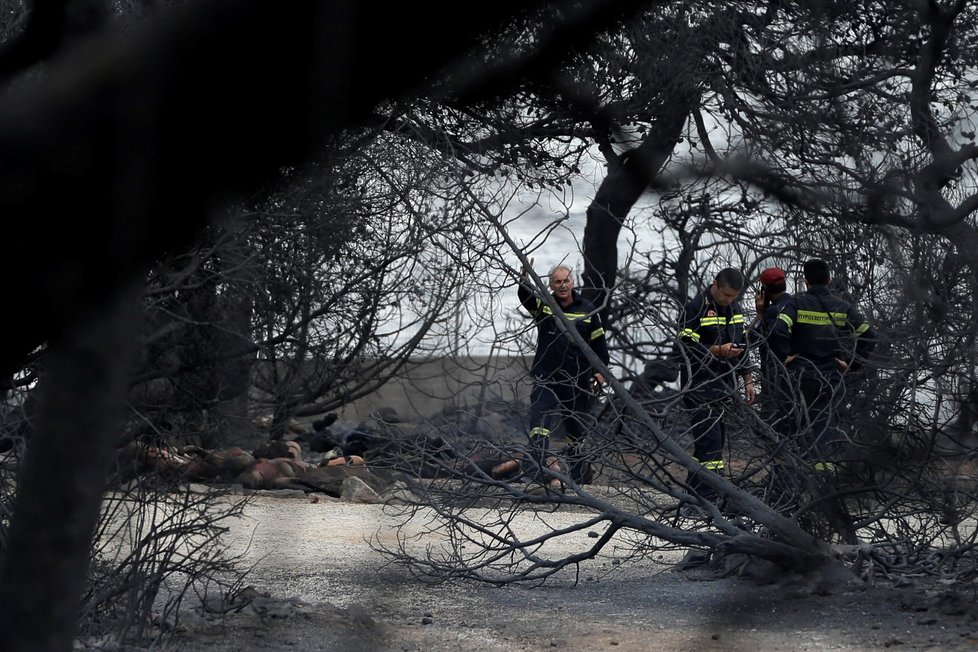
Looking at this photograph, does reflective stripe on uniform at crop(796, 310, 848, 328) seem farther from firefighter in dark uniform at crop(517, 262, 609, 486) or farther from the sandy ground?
the sandy ground

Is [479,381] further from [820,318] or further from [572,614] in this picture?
[820,318]

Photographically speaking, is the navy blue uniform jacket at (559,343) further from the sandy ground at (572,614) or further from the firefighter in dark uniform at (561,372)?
the sandy ground at (572,614)

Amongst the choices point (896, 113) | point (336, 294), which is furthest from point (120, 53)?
point (336, 294)

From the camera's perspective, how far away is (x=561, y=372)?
493cm

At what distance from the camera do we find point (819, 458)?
4.51 meters

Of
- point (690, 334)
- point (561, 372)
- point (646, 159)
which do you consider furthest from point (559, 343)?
point (646, 159)

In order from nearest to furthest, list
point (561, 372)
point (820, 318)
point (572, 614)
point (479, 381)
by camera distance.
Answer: point (479, 381)
point (572, 614)
point (820, 318)
point (561, 372)

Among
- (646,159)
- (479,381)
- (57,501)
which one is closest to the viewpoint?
(57,501)

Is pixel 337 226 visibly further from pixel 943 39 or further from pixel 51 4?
pixel 51 4

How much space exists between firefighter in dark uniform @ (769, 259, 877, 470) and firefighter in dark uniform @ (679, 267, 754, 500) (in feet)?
0.66

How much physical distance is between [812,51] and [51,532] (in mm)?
1129

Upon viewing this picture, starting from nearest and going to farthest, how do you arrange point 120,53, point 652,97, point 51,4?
point 120,53
point 51,4
point 652,97

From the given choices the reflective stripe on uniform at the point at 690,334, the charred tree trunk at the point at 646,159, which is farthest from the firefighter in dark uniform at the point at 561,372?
the charred tree trunk at the point at 646,159

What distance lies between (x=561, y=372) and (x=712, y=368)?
2.16 ft
